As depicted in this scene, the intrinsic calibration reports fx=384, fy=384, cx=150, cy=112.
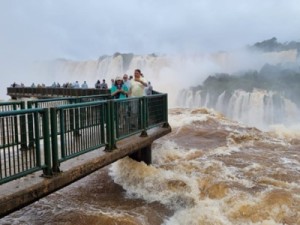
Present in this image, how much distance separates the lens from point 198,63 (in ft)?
164

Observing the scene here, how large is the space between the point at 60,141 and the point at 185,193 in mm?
3215

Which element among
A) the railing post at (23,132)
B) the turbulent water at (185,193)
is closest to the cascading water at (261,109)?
the turbulent water at (185,193)

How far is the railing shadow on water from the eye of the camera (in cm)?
490

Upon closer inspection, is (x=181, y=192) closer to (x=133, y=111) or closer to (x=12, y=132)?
(x=133, y=111)

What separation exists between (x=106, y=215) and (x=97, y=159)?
1105 mm

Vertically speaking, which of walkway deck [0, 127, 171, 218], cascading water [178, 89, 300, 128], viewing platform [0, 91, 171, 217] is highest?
viewing platform [0, 91, 171, 217]

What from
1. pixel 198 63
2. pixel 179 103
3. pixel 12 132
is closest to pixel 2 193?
pixel 12 132

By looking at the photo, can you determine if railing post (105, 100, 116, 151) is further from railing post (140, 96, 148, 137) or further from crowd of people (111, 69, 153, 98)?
crowd of people (111, 69, 153, 98)

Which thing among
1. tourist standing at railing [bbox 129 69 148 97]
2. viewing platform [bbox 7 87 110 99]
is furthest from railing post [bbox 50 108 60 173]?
viewing platform [bbox 7 87 110 99]

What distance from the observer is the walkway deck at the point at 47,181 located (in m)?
4.64

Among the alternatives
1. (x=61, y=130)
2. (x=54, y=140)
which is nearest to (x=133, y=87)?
(x=61, y=130)

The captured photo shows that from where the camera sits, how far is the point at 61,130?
5723 millimetres

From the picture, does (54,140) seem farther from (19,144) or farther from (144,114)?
(144,114)

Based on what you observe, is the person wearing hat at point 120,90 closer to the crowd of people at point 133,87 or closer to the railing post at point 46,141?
the crowd of people at point 133,87
